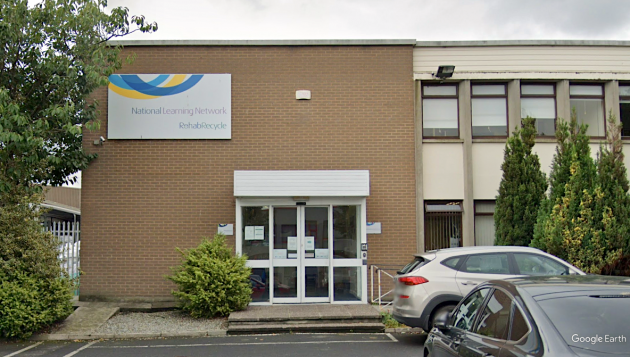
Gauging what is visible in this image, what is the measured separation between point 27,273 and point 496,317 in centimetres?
912

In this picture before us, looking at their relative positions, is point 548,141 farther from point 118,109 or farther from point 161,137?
point 118,109

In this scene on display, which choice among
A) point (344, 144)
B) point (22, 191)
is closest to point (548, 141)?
point (344, 144)

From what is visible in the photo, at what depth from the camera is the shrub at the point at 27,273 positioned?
10.1 metres

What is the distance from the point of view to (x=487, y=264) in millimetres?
9492

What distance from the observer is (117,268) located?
13.2 meters

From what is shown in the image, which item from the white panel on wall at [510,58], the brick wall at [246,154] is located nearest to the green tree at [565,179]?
the white panel on wall at [510,58]

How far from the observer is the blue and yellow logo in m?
13.5

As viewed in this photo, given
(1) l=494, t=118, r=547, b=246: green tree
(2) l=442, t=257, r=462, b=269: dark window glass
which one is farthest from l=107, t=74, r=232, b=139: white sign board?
(1) l=494, t=118, r=547, b=246: green tree

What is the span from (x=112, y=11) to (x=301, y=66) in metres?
4.33

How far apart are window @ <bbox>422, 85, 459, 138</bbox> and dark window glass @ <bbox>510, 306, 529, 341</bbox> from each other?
10.3 metres

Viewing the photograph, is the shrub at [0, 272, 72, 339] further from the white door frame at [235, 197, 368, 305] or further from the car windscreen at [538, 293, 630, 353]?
the car windscreen at [538, 293, 630, 353]

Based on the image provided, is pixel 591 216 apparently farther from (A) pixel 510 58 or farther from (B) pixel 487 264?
(A) pixel 510 58

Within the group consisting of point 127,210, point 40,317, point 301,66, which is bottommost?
point 40,317

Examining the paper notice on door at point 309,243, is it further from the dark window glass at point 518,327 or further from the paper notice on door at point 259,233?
the dark window glass at point 518,327
